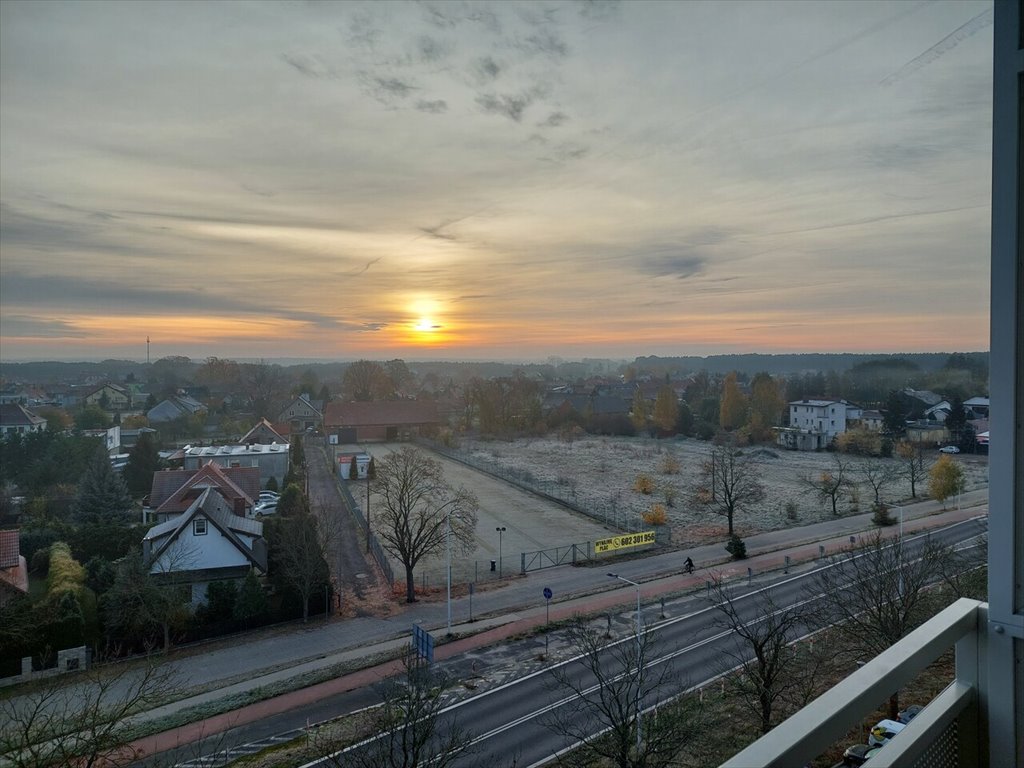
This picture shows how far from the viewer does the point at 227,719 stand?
8656 mm

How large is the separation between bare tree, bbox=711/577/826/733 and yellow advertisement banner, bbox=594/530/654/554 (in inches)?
176

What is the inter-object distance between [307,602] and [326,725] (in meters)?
4.50

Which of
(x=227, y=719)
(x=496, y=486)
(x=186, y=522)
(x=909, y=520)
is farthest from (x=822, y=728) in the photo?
(x=496, y=486)

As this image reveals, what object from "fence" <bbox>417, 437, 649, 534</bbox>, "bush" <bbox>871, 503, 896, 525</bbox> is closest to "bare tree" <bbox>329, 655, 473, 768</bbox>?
"fence" <bbox>417, 437, 649, 534</bbox>

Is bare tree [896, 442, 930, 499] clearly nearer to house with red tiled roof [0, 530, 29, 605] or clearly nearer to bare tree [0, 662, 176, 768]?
bare tree [0, 662, 176, 768]

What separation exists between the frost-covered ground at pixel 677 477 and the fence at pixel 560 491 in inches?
3.0

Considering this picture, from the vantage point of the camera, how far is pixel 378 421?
1524 inches

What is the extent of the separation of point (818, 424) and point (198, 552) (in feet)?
107

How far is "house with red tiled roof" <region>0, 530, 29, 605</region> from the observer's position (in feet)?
37.6

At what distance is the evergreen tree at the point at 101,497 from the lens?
18016 millimetres

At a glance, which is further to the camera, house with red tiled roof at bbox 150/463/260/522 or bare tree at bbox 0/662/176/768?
house with red tiled roof at bbox 150/463/260/522

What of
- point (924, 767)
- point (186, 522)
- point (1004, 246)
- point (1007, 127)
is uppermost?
point (1007, 127)

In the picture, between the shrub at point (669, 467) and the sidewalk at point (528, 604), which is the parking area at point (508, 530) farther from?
the shrub at point (669, 467)

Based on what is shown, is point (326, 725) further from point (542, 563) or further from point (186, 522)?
point (542, 563)
